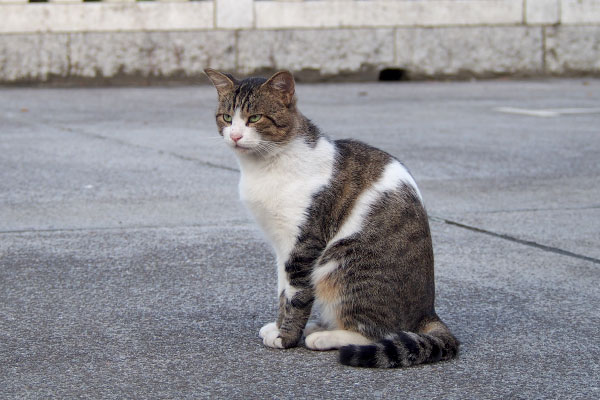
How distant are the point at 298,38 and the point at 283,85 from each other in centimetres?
1091

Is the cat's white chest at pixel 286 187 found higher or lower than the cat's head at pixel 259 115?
lower

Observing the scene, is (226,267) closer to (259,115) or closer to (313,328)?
(313,328)

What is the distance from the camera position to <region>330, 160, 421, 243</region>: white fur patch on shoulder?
3316mm

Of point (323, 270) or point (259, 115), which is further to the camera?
point (259, 115)

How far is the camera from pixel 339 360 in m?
3.14

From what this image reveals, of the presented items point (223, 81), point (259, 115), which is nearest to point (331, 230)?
point (259, 115)

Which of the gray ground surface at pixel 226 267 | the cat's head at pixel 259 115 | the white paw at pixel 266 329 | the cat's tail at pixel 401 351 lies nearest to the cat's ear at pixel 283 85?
the cat's head at pixel 259 115

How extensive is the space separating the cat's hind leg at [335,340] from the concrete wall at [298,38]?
1104 cm

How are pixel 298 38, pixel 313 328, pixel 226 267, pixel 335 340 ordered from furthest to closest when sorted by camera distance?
pixel 298 38 → pixel 226 267 → pixel 313 328 → pixel 335 340

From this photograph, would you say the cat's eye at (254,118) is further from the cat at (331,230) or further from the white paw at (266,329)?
the white paw at (266,329)

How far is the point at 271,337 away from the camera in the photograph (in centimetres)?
332

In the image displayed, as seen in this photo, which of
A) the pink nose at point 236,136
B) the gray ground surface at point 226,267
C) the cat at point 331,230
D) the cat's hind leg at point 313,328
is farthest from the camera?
the cat's hind leg at point 313,328

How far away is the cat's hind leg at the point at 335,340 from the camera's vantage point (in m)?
3.27

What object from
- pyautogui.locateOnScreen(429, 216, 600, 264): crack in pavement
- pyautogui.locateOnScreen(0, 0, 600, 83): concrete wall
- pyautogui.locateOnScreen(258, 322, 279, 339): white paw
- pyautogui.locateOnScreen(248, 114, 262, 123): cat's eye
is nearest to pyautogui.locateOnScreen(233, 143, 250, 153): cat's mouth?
pyautogui.locateOnScreen(248, 114, 262, 123): cat's eye
